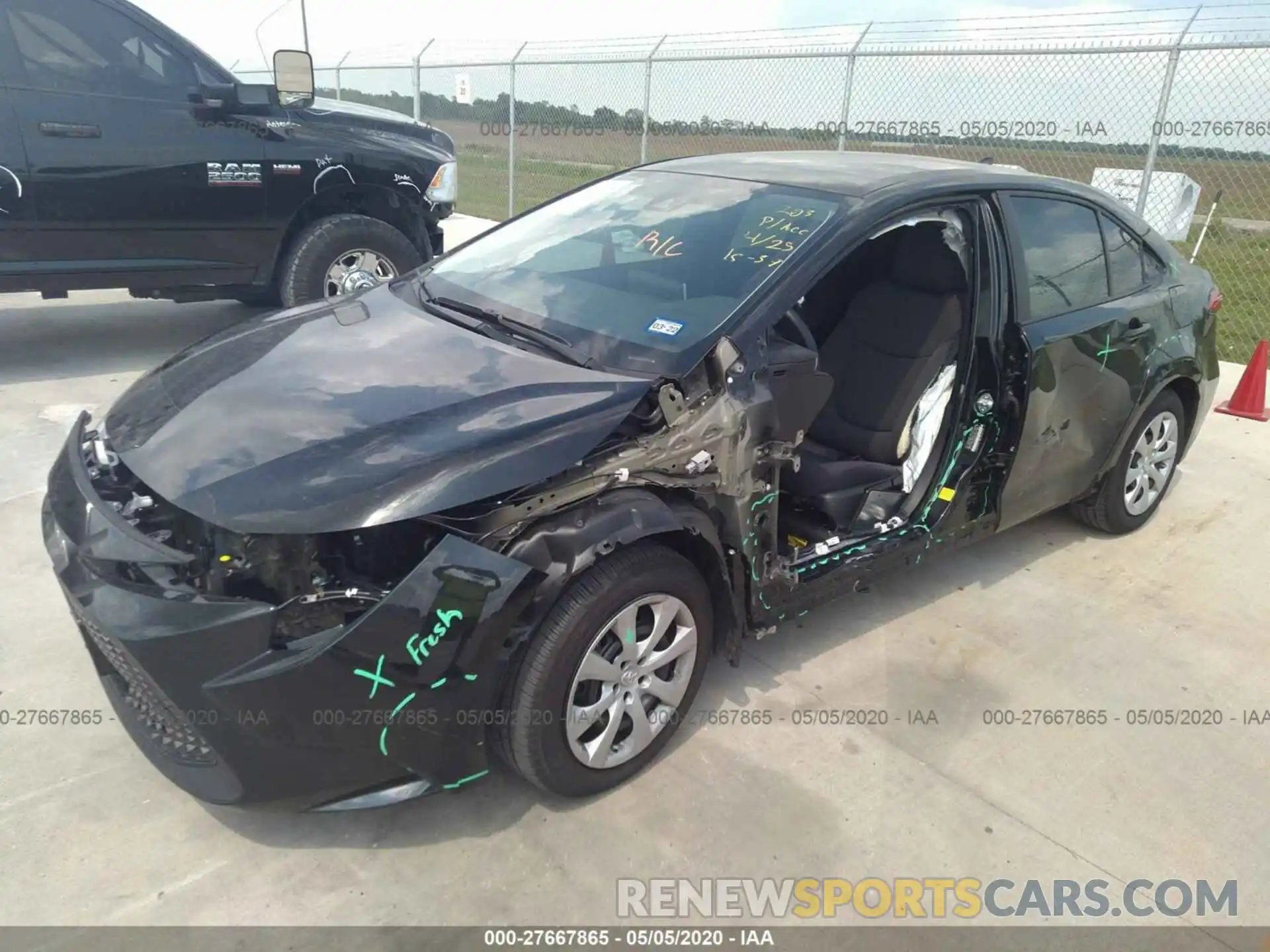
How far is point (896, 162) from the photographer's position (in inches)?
136

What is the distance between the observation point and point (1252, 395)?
6031 millimetres

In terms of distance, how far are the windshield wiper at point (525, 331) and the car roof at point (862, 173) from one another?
1.00 m

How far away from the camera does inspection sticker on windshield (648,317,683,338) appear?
2.68m

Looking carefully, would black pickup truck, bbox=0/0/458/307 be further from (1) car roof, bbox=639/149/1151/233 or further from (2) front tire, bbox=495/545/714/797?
(2) front tire, bbox=495/545/714/797

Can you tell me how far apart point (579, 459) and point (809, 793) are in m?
1.19

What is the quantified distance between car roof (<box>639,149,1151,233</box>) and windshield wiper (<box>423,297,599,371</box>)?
1005mm

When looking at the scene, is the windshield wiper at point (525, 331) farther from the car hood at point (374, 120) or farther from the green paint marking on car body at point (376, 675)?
the car hood at point (374, 120)

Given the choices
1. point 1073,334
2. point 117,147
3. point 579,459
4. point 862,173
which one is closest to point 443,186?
point 117,147

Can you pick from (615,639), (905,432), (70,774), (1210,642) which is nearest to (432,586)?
(615,639)

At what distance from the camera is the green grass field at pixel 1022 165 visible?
840cm

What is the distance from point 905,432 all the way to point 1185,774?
1417mm

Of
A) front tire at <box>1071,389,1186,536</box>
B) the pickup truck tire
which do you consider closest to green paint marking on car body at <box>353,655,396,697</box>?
front tire at <box>1071,389,1186,536</box>

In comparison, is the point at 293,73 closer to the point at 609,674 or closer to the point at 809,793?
the point at 609,674

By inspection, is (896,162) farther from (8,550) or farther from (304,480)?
(8,550)
